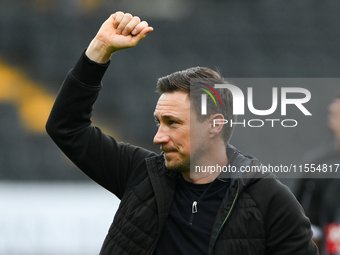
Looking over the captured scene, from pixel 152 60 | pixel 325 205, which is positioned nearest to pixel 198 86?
pixel 325 205

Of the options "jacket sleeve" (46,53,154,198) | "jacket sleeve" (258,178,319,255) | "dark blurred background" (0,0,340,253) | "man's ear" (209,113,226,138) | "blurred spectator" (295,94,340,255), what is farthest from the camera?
"dark blurred background" (0,0,340,253)

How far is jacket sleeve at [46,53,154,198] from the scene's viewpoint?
1749 mm

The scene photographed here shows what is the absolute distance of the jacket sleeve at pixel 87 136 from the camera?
175cm

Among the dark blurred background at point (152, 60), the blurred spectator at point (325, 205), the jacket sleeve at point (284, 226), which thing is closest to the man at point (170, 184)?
the jacket sleeve at point (284, 226)

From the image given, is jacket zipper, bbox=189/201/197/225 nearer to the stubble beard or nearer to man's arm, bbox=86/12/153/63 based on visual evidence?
the stubble beard

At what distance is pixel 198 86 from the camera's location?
1.97 metres

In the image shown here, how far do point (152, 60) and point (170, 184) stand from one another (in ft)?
21.1

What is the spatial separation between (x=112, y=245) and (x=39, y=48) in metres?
6.89

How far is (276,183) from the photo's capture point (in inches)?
68.7

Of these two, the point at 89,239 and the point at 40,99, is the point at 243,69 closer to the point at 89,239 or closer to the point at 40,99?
the point at 40,99

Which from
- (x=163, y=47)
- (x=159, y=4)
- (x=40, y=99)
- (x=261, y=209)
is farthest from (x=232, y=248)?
(x=159, y=4)

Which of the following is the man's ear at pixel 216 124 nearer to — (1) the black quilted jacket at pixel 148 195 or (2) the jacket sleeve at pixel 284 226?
(1) the black quilted jacket at pixel 148 195

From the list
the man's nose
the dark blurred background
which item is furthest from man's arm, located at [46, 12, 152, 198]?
the dark blurred background

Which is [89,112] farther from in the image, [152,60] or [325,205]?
[152,60]
